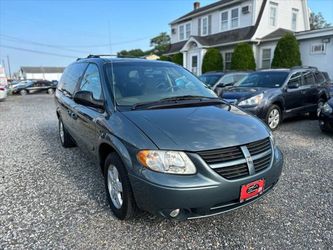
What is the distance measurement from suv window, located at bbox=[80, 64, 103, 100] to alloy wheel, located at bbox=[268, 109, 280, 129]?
4.72 meters

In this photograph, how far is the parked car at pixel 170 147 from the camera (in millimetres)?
2246

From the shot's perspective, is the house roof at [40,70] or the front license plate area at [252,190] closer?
the front license plate area at [252,190]

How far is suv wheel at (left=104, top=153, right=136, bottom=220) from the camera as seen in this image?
256 cm

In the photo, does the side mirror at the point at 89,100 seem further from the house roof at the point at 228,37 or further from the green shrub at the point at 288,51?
the house roof at the point at 228,37

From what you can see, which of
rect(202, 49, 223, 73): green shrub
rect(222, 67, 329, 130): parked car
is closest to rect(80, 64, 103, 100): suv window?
rect(222, 67, 329, 130): parked car

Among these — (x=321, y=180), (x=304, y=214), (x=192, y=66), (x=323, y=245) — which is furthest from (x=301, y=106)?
(x=192, y=66)

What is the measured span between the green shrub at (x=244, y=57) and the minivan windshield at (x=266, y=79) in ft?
33.5

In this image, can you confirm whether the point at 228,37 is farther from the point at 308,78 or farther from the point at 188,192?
the point at 188,192

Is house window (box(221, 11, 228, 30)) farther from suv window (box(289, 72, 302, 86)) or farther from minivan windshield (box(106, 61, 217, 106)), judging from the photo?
minivan windshield (box(106, 61, 217, 106))

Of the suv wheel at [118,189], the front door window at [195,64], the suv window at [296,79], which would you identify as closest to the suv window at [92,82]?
the suv wheel at [118,189]

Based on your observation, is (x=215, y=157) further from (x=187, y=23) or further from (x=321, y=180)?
(x=187, y=23)

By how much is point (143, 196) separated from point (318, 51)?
16984mm

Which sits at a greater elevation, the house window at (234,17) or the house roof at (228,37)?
the house window at (234,17)

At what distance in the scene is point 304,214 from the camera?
2943mm
